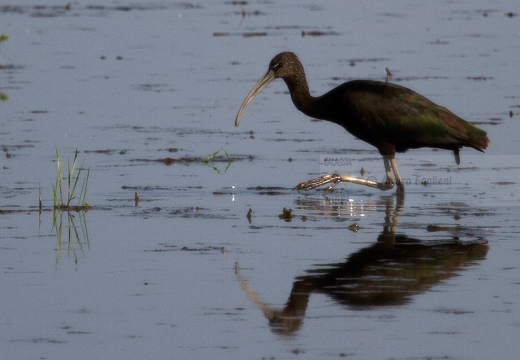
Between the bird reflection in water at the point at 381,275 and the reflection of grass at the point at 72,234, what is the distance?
1.31 m

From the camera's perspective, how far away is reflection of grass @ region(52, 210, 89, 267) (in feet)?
32.2

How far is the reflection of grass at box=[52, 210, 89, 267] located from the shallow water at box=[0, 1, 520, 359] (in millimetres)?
25

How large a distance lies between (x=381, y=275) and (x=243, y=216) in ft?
7.88

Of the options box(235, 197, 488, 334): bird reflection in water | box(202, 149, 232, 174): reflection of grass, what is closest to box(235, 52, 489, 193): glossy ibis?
box(202, 149, 232, 174): reflection of grass

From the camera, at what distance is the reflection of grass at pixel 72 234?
9820 mm

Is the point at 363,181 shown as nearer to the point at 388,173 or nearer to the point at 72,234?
the point at 388,173

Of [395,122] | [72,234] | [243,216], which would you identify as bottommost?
[72,234]

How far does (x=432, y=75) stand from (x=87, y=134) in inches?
234

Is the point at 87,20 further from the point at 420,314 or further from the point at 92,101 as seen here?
the point at 420,314

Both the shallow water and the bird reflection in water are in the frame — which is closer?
the shallow water

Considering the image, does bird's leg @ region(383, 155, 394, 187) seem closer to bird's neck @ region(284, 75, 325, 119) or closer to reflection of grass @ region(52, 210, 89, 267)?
bird's neck @ region(284, 75, 325, 119)

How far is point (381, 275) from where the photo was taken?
8.90m

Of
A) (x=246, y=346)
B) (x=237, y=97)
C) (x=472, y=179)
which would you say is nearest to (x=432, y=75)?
(x=237, y=97)

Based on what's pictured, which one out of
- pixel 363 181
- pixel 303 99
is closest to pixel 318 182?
pixel 363 181
